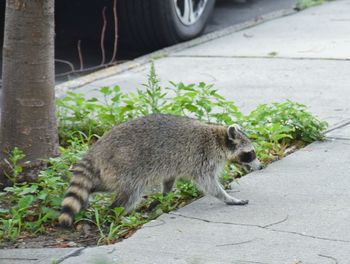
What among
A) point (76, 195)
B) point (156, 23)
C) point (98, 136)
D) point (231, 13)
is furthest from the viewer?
point (231, 13)

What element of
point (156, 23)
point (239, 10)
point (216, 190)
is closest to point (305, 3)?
point (239, 10)

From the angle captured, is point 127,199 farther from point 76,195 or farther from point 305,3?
point 305,3

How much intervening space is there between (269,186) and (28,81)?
1.63 meters

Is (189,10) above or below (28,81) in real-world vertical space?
above

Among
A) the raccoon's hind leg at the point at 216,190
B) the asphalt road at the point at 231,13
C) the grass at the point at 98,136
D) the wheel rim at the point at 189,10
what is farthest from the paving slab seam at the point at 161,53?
the raccoon's hind leg at the point at 216,190

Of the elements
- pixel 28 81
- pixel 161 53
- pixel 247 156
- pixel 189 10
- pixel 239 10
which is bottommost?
pixel 247 156

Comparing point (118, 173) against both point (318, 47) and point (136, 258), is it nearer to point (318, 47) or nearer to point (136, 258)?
point (136, 258)

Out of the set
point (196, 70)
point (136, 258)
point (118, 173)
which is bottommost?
point (136, 258)

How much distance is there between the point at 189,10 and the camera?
10492 millimetres

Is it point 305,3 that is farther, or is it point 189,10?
point 305,3

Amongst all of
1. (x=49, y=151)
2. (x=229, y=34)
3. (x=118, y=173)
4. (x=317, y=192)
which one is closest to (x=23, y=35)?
(x=49, y=151)

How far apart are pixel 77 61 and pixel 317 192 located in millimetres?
4899

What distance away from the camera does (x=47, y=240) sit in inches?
210

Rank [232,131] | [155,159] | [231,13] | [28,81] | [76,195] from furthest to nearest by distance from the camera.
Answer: [231,13], [28,81], [232,131], [155,159], [76,195]
